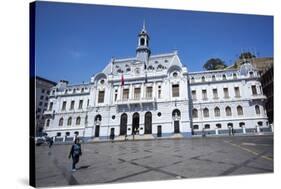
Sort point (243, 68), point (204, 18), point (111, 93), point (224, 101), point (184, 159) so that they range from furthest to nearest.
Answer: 1. point (111, 93)
2. point (224, 101)
3. point (243, 68)
4. point (204, 18)
5. point (184, 159)

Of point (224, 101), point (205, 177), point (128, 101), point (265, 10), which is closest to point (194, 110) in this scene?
point (224, 101)

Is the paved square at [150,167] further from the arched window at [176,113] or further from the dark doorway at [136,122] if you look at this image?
the arched window at [176,113]

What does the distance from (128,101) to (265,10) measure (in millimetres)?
13303

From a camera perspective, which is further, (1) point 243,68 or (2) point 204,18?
(1) point 243,68

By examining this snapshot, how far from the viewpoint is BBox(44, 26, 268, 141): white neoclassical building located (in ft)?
47.8

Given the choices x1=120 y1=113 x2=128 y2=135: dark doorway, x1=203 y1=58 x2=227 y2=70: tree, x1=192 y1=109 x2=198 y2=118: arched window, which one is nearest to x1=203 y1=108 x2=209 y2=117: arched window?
x1=192 y1=109 x2=198 y2=118: arched window

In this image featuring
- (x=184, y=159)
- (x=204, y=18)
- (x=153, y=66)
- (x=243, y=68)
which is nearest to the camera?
(x=184, y=159)

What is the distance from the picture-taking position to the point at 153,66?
2222cm

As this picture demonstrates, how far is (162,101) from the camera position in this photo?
18125 mm

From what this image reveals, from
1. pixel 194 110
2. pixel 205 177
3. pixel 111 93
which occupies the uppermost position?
pixel 111 93

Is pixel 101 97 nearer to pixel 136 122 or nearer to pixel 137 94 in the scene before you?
pixel 137 94

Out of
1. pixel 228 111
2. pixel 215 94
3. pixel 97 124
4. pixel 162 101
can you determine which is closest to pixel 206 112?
pixel 228 111

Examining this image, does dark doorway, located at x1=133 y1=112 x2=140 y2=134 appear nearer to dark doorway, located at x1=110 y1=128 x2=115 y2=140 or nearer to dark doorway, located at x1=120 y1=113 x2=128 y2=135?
dark doorway, located at x1=120 y1=113 x2=128 y2=135

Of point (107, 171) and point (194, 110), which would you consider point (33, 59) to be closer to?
point (107, 171)
